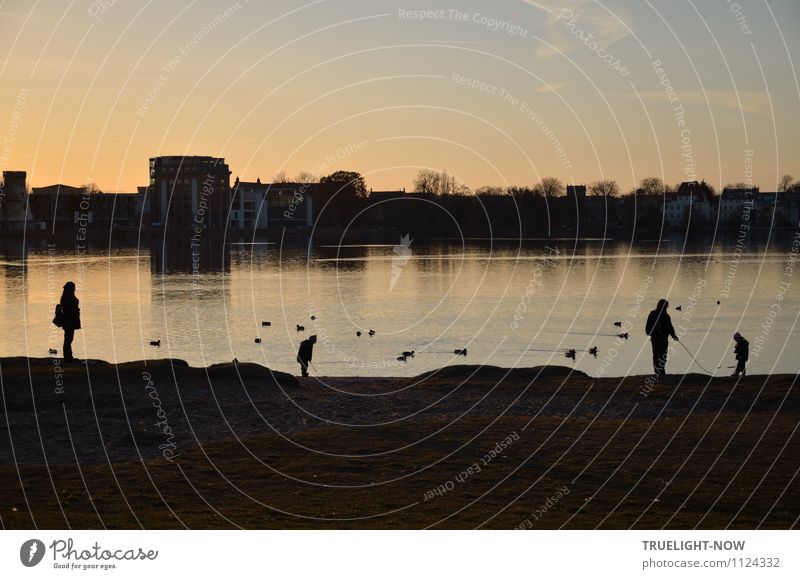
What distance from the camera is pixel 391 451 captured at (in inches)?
727

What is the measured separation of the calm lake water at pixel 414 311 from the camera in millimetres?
46844

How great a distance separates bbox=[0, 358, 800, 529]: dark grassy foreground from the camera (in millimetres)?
14250

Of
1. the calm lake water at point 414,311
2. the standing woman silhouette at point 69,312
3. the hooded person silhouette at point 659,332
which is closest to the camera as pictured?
the hooded person silhouette at point 659,332

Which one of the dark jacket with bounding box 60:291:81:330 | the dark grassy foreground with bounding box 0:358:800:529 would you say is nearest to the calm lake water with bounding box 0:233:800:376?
the dark jacket with bounding box 60:291:81:330

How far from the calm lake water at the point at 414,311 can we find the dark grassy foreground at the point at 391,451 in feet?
50.3

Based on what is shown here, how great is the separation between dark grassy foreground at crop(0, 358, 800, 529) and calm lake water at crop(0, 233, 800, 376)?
50.3ft

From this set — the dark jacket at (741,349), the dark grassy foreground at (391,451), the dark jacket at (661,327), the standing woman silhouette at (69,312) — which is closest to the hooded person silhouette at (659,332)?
the dark jacket at (661,327)

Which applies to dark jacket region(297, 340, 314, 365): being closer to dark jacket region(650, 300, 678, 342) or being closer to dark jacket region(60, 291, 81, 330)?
dark jacket region(60, 291, 81, 330)

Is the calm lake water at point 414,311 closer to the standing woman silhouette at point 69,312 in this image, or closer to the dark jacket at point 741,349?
the dark jacket at point 741,349

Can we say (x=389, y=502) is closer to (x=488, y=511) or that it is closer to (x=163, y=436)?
(x=488, y=511)

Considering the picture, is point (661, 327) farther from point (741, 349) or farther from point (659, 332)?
point (741, 349)

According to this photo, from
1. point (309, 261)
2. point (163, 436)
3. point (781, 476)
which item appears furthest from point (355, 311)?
point (309, 261)

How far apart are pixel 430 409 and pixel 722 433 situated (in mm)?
6756

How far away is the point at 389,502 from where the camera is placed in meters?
14.9
